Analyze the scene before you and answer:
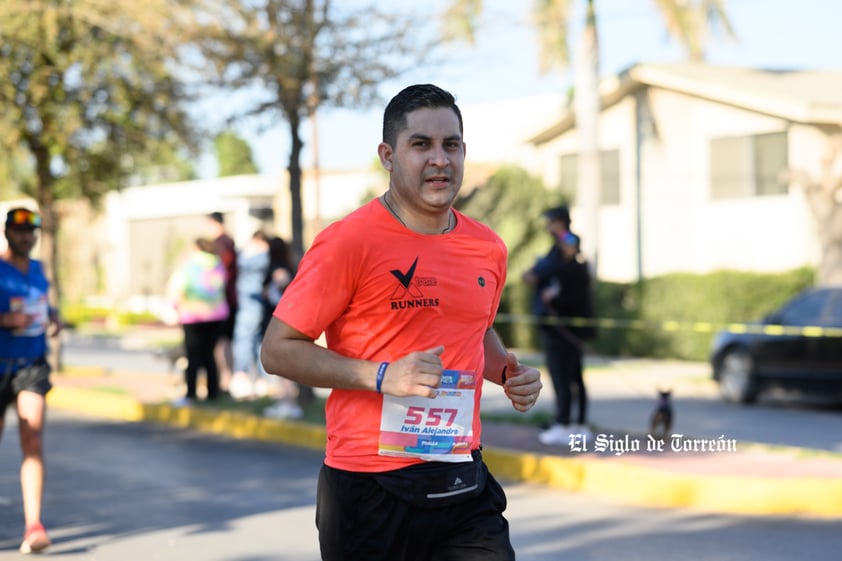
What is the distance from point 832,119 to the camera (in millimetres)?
24641

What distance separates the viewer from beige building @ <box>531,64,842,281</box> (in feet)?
84.2

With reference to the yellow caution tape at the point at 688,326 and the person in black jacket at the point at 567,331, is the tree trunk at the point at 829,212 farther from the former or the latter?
the person in black jacket at the point at 567,331

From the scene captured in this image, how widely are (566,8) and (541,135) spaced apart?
5.19m

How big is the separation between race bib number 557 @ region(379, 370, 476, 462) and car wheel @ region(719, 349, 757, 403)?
40.8ft

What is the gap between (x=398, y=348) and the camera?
3.66 m

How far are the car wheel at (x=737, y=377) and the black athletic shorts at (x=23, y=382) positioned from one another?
408 inches

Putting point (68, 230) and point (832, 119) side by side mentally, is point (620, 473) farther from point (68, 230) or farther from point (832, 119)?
point (68, 230)

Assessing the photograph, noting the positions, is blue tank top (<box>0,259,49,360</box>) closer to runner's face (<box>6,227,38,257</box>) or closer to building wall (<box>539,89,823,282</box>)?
runner's face (<box>6,227,38,257</box>)

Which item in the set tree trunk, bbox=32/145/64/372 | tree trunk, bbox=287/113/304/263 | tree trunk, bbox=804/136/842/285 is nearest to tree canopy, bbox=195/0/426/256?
tree trunk, bbox=287/113/304/263

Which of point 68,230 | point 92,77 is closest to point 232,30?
point 92,77

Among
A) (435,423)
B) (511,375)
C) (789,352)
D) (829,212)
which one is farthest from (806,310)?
(435,423)

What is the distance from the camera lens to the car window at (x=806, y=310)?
15.0 metres

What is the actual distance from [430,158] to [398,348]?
0.56 metres

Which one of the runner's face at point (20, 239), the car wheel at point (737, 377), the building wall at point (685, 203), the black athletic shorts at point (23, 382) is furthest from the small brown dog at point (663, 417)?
the building wall at point (685, 203)
